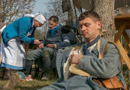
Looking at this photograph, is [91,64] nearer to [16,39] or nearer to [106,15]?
[106,15]

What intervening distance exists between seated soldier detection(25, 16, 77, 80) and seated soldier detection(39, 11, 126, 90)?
2.74 meters

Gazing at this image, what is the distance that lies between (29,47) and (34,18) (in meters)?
0.81

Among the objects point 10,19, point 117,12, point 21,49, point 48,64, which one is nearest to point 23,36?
point 21,49

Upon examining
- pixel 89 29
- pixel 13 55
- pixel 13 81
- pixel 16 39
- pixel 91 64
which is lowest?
pixel 13 55

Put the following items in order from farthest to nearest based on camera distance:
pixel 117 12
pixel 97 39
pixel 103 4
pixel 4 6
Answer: pixel 4 6 < pixel 117 12 < pixel 103 4 < pixel 97 39

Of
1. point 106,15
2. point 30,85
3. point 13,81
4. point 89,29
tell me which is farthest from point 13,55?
point 89,29

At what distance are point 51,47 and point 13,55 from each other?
102 cm

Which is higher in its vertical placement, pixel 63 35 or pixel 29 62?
pixel 63 35

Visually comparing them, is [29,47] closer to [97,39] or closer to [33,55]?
[33,55]

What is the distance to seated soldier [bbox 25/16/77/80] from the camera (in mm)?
4953

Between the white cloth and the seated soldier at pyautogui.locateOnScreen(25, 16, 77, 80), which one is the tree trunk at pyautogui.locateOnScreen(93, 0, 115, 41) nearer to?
the seated soldier at pyautogui.locateOnScreen(25, 16, 77, 80)

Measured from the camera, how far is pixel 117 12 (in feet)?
12.7

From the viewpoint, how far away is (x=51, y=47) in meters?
4.99

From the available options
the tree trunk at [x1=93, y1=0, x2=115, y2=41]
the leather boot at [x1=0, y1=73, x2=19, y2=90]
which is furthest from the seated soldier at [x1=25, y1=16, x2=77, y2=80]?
the tree trunk at [x1=93, y1=0, x2=115, y2=41]
